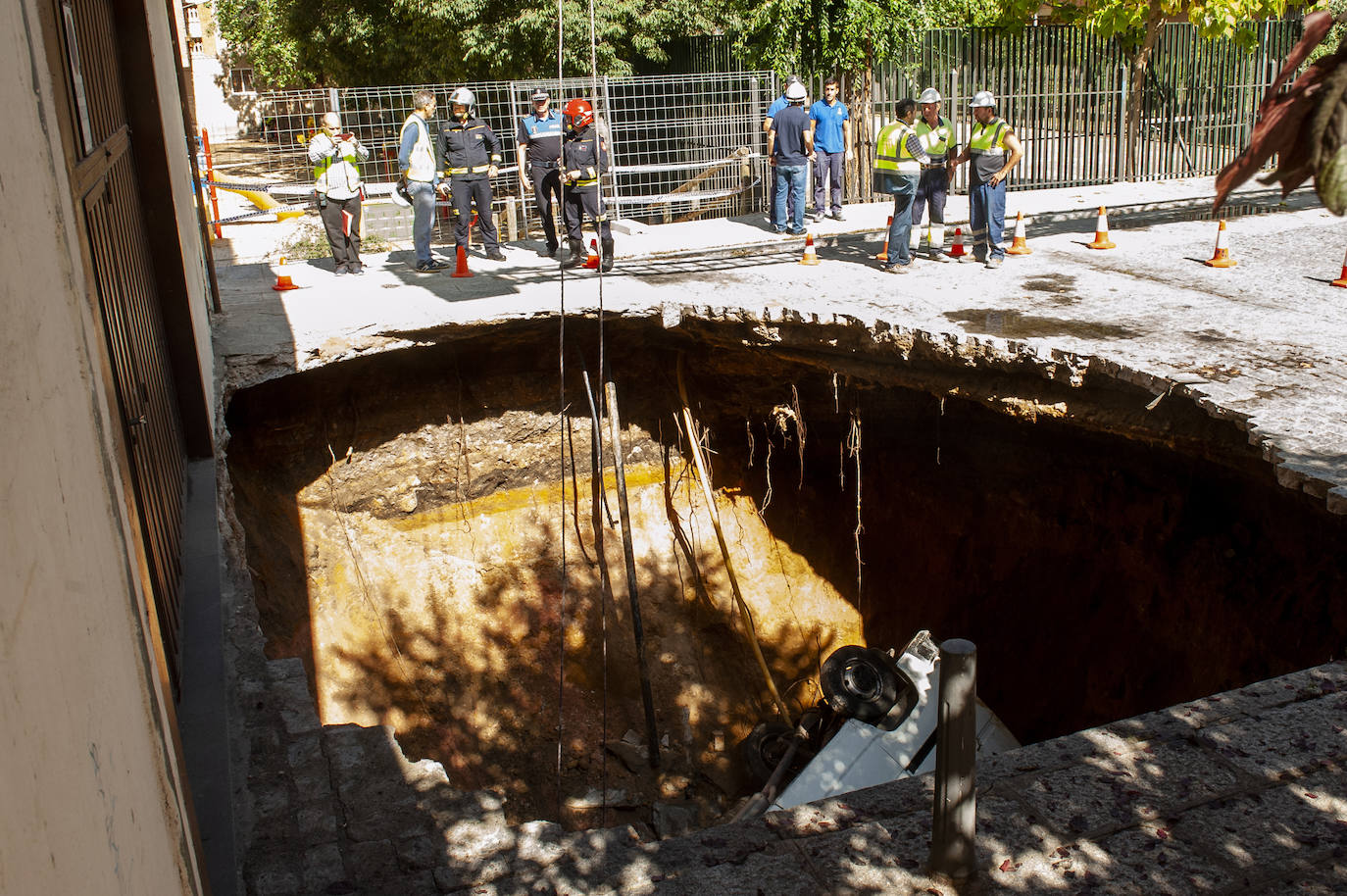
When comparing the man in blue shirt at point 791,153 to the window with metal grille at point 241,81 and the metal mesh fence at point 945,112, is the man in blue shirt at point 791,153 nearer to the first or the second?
the metal mesh fence at point 945,112

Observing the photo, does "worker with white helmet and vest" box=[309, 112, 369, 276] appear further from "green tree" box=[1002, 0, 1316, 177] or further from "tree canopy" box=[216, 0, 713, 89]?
"green tree" box=[1002, 0, 1316, 177]

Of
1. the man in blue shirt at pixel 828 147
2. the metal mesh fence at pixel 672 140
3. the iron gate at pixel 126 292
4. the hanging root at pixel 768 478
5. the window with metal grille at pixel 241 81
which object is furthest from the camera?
the window with metal grille at pixel 241 81

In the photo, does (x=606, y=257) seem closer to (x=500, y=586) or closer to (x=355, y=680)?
(x=500, y=586)

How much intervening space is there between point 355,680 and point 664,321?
370 cm

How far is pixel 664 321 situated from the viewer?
841 centimetres

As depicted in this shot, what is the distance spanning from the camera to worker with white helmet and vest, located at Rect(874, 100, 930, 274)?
945cm

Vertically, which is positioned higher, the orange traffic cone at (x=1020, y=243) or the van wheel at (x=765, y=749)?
the orange traffic cone at (x=1020, y=243)

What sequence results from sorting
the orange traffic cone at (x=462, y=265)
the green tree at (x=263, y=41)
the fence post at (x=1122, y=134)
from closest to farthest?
the orange traffic cone at (x=462, y=265) < the fence post at (x=1122, y=134) < the green tree at (x=263, y=41)

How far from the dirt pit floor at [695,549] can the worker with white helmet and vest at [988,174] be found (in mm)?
1658

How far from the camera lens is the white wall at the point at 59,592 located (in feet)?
4.52

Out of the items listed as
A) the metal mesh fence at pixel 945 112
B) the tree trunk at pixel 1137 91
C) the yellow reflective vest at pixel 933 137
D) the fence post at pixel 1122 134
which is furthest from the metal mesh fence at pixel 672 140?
the fence post at pixel 1122 134

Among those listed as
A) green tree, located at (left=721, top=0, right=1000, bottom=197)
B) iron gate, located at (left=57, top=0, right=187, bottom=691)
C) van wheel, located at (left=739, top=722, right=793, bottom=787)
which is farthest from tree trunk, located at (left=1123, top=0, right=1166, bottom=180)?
iron gate, located at (left=57, top=0, right=187, bottom=691)

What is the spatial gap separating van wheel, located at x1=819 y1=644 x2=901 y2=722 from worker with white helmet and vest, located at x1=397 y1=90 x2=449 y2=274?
5.58m

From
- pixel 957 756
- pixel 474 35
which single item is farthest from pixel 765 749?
pixel 474 35
